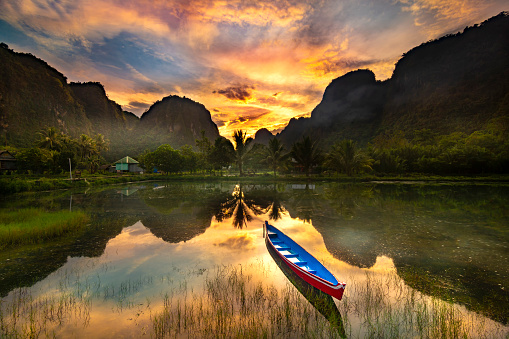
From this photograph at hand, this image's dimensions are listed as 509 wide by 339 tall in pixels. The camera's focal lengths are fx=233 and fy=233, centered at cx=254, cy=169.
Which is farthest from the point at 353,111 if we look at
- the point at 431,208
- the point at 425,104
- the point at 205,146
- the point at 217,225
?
the point at 217,225

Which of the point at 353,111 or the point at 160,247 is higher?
the point at 353,111

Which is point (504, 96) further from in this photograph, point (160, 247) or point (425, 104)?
point (160, 247)

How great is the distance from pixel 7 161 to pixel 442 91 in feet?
589

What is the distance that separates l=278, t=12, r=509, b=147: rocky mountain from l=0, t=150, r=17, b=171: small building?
136 meters

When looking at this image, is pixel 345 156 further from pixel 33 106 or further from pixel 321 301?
pixel 33 106

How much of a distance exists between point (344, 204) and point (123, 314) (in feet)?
69.0

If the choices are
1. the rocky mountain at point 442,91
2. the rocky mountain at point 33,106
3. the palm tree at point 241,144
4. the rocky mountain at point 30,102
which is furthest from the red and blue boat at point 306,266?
the rocky mountain at point 30,102

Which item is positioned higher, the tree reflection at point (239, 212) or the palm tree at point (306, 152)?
the palm tree at point (306, 152)

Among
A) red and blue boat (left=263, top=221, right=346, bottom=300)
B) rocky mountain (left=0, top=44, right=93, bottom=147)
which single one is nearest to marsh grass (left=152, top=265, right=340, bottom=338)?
red and blue boat (left=263, top=221, right=346, bottom=300)

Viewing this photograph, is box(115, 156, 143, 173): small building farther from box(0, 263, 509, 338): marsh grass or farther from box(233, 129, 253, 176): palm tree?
box(0, 263, 509, 338): marsh grass

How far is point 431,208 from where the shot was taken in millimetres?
20594

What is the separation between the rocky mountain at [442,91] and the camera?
94375 millimetres

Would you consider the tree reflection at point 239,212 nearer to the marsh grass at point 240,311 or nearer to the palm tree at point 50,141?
the marsh grass at point 240,311

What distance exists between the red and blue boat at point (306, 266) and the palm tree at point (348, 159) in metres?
44.7
